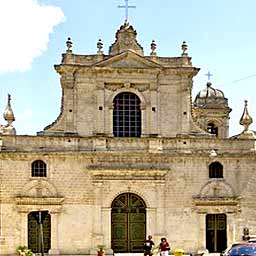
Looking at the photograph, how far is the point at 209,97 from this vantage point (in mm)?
48312

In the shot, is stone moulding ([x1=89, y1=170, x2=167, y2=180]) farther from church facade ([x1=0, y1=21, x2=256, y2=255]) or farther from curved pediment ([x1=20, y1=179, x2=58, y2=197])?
curved pediment ([x1=20, y1=179, x2=58, y2=197])

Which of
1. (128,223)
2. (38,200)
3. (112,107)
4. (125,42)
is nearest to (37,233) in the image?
(38,200)

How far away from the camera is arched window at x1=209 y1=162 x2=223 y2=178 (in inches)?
1446

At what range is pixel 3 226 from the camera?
115 feet

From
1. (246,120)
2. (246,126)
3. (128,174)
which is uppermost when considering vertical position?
(246,120)

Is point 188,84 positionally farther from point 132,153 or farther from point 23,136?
point 23,136

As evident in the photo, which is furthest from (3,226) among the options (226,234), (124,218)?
(226,234)

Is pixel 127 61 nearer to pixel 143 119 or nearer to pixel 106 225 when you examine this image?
pixel 143 119

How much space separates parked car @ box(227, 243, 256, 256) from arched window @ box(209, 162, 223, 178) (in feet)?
44.6

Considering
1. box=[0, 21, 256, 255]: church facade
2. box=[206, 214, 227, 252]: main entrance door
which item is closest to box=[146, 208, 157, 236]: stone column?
box=[0, 21, 256, 255]: church facade

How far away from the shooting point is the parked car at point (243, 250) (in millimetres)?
22456

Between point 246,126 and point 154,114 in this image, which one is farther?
point 246,126

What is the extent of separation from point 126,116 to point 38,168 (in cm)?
514

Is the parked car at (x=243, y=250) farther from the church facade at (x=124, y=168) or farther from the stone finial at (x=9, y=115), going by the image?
the stone finial at (x=9, y=115)
